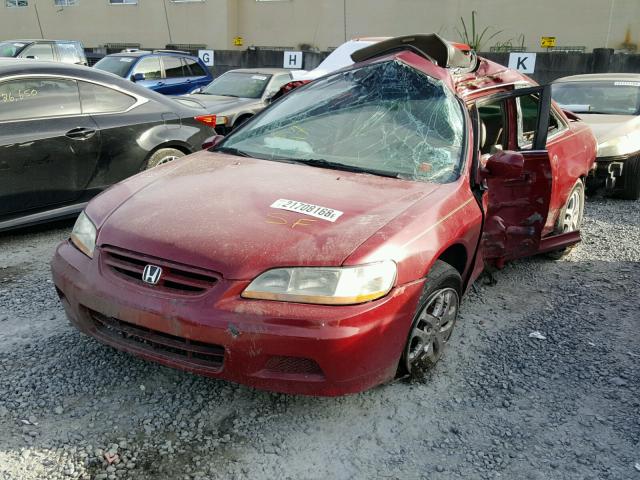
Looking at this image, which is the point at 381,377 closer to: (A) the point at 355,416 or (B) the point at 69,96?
(A) the point at 355,416

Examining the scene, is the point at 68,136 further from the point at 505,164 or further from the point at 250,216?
the point at 505,164

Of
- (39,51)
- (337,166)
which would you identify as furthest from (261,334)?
(39,51)

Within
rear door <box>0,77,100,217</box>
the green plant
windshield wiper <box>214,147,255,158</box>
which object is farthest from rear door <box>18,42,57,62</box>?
windshield wiper <box>214,147,255,158</box>

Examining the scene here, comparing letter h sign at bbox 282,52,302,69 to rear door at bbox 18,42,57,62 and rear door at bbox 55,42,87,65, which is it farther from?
rear door at bbox 18,42,57,62

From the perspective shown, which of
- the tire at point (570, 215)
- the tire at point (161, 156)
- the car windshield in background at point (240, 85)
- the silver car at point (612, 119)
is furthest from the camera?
the car windshield in background at point (240, 85)

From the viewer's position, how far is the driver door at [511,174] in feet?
11.1

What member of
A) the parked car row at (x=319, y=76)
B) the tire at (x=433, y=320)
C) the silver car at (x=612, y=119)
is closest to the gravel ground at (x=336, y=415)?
the tire at (x=433, y=320)

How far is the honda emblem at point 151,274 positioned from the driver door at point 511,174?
184 cm

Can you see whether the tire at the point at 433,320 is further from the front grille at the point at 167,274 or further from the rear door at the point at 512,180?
the front grille at the point at 167,274

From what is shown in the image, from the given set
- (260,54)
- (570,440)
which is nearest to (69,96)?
(570,440)

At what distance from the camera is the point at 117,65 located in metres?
11.3

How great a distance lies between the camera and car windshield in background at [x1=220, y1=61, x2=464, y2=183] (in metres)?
3.29

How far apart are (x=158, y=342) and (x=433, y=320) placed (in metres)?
1.34

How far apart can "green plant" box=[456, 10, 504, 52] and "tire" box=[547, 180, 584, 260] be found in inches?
453
